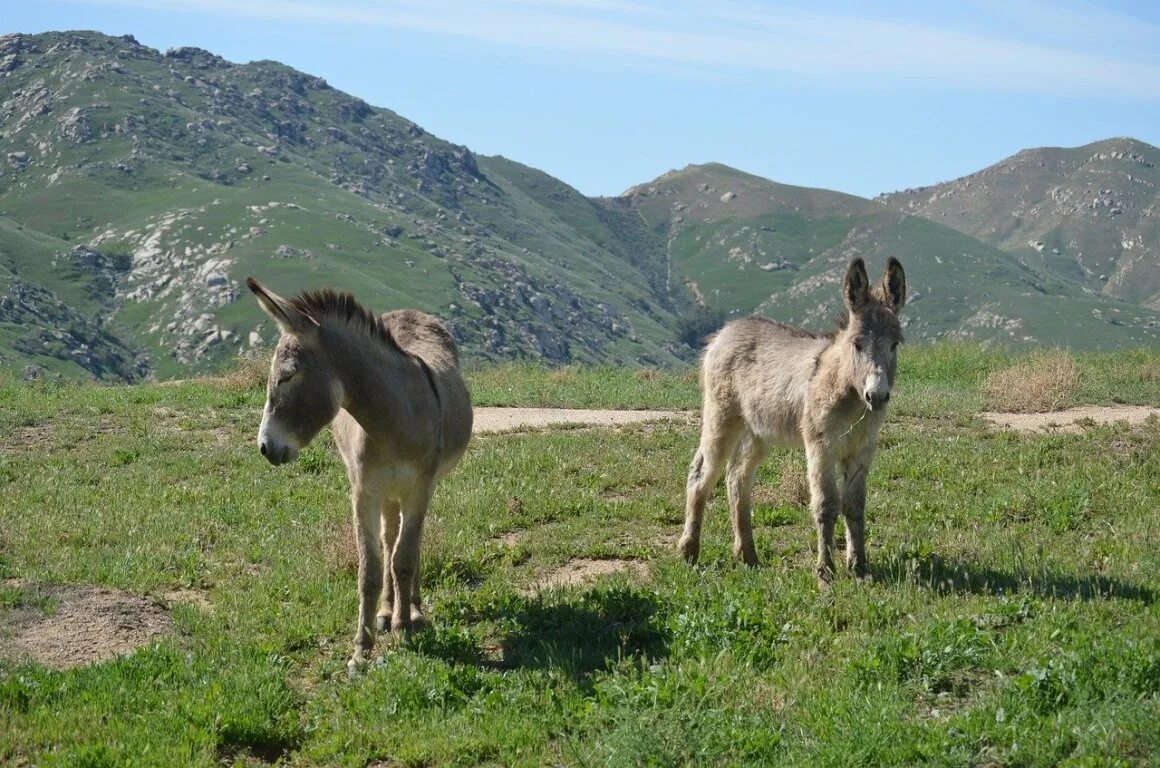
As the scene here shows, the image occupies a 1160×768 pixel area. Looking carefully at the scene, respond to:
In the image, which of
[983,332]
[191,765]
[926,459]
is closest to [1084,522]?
[926,459]

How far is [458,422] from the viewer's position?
898 centimetres

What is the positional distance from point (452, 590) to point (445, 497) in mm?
2996

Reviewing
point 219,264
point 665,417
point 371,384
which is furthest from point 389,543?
point 219,264

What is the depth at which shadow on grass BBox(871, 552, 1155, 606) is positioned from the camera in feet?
24.7

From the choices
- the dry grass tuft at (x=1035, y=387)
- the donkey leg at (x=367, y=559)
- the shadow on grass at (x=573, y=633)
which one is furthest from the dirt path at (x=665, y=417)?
the donkey leg at (x=367, y=559)

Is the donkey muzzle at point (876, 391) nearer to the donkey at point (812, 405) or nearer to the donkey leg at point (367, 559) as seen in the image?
the donkey at point (812, 405)

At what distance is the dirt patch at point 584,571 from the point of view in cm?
927

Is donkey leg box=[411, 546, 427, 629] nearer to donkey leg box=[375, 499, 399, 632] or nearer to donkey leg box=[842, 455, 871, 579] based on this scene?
donkey leg box=[375, 499, 399, 632]

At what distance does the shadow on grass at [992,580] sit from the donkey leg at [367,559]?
13.3ft

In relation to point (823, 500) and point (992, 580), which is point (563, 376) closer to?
point (823, 500)

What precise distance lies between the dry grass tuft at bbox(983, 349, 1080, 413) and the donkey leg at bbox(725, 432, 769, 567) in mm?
8897

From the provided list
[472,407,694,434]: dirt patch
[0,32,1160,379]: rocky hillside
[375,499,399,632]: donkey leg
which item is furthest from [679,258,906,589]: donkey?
[0,32,1160,379]: rocky hillside

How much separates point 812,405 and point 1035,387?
10.4 meters

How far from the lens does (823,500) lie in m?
8.91
